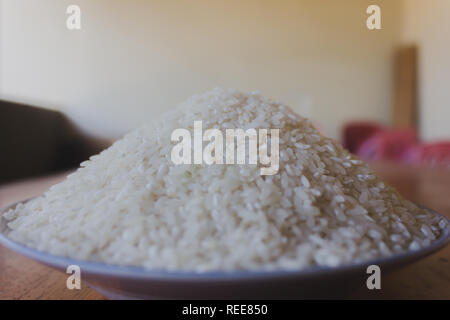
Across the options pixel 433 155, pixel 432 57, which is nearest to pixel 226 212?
pixel 433 155

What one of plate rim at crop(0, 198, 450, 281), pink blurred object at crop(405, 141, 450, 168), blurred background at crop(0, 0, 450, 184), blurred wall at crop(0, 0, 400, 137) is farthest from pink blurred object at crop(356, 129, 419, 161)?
plate rim at crop(0, 198, 450, 281)

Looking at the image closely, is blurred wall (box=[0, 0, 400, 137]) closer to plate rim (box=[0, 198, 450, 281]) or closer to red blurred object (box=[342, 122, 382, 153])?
red blurred object (box=[342, 122, 382, 153])

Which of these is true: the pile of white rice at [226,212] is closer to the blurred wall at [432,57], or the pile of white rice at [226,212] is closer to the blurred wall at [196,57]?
the blurred wall at [196,57]

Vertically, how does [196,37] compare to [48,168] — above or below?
above

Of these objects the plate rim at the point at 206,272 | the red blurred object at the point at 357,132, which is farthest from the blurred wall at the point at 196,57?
the plate rim at the point at 206,272

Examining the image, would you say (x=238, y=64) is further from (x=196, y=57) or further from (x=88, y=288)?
Answer: (x=88, y=288)
